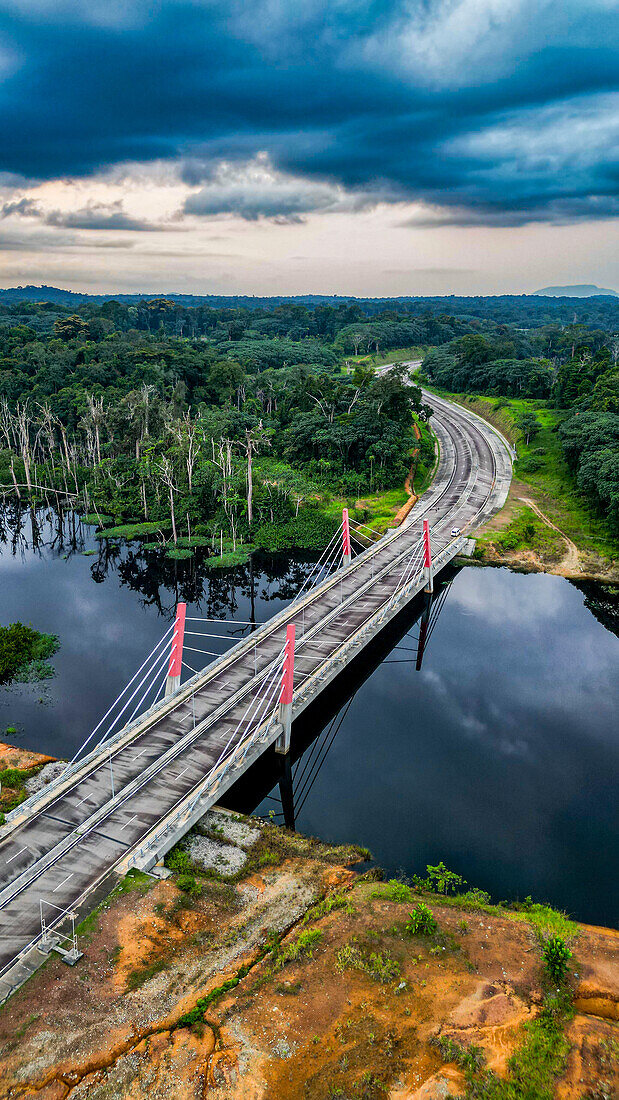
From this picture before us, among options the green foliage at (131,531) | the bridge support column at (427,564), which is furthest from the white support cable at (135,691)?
the green foliage at (131,531)

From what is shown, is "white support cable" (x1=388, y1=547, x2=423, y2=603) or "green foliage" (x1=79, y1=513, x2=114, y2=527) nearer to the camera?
"white support cable" (x1=388, y1=547, x2=423, y2=603)

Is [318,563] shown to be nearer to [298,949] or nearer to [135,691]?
[135,691]

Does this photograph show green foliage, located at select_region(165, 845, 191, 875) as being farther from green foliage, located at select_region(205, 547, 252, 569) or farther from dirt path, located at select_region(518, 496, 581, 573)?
dirt path, located at select_region(518, 496, 581, 573)

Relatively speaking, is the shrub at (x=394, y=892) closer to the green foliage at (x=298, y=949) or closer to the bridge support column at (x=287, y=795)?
the green foliage at (x=298, y=949)

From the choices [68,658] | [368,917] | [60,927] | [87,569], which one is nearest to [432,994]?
[368,917]

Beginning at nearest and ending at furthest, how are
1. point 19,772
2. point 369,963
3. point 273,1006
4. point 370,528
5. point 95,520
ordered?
1. point 273,1006
2. point 369,963
3. point 19,772
4. point 370,528
5. point 95,520

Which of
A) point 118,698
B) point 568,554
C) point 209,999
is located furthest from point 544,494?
point 209,999

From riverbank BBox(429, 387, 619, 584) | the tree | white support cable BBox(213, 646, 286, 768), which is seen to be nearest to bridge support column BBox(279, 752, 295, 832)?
white support cable BBox(213, 646, 286, 768)
